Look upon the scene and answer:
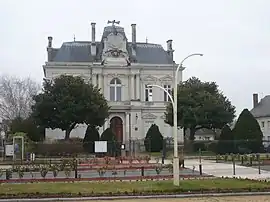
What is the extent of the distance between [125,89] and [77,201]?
57.0 m

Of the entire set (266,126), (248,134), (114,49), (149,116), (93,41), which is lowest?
(248,134)

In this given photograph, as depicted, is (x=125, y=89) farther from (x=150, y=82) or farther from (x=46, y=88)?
(x=46, y=88)

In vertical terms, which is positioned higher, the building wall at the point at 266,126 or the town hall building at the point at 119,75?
the town hall building at the point at 119,75

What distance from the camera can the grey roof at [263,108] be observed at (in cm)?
8625

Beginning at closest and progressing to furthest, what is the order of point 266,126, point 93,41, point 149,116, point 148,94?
point 149,116 → point 148,94 → point 93,41 → point 266,126

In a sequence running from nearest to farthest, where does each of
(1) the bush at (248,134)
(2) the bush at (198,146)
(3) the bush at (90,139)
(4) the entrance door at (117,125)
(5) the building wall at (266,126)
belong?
(3) the bush at (90,139), (1) the bush at (248,134), (2) the bush at (198,146), (4) the entrance door at (117,125), (5) the building wall at (266,126)

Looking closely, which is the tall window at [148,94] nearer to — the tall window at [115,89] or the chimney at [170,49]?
the tall window at [115,89]

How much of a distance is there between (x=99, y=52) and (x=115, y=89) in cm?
619

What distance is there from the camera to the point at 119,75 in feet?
242

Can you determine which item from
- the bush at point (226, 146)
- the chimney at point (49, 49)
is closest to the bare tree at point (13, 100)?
the chimney at point (49, 49)

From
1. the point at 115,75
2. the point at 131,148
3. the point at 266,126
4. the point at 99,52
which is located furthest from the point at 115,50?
the point at 266,126

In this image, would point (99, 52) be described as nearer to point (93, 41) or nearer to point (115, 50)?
point (93, 41)

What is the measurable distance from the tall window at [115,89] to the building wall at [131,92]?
48 cm

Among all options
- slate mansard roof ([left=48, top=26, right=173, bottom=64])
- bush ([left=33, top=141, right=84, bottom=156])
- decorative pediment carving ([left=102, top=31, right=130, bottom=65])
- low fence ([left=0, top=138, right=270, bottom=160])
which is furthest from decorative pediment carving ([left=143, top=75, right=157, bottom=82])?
bush ([left=33, top=141, right=84, bottom=156])
